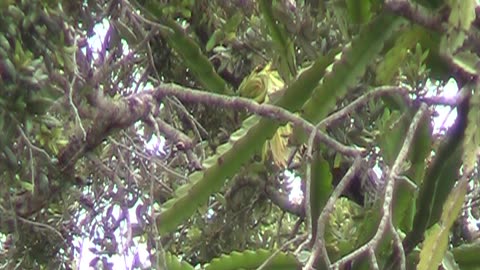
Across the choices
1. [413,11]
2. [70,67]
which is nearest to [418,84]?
[413,11]

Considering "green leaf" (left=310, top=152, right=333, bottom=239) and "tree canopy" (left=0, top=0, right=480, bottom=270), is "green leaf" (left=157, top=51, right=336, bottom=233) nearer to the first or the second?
"tree canopy" (left=0, top=0, right=480, bottom=270)

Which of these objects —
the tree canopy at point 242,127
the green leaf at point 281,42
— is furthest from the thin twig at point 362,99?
the green leaf at point 281,42

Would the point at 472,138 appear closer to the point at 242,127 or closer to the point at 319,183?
the point at 319,183

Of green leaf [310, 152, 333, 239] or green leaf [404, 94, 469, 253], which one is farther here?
green leaf [310, 152, 333, 239]

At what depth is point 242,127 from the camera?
228cm

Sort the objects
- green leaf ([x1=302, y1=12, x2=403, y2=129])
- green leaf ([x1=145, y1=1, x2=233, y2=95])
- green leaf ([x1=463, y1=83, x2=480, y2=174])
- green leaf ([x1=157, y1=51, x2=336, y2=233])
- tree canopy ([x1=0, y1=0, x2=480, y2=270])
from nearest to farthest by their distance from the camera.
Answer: green leaf ([x1=463, y1=83, x2=480, y2=174]) → tree canopy ([x1=0, y1=0, x2=480, y2=270]) → green leaf ([x1=302, y1=12, x2=403, y2=129]) → green leaf ([x1=157, y1=51, x2=336, y2=233]) → green leaf ([x1=145, y1=1, x2=233, y2=95])

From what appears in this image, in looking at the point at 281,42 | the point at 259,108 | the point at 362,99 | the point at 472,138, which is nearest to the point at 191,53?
the point at 281,42

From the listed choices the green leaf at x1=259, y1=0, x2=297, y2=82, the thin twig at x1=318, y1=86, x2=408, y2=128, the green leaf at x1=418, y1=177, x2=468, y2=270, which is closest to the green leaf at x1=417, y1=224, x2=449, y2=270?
the green leaf at x1=418, y1=177, x2=468, y2=270

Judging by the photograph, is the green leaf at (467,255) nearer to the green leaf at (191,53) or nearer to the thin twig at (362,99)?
the thin twig at (362,99)

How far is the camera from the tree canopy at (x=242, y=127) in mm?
1796

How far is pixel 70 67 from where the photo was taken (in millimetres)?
1898

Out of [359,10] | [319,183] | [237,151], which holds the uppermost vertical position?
[359,10]

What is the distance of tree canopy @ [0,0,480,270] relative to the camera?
70.7 inches

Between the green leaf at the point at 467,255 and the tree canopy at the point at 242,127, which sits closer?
the tree canopy at the point at 242,127
